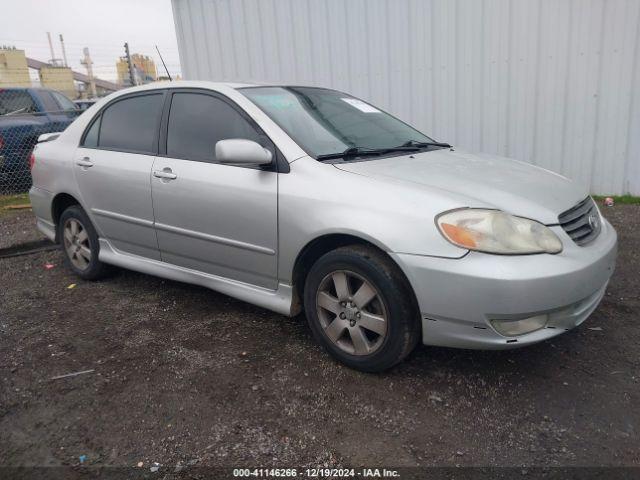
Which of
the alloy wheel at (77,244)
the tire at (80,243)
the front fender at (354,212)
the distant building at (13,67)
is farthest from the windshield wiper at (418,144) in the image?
the distant building at (13,67)

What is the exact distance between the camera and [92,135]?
4.30 meters

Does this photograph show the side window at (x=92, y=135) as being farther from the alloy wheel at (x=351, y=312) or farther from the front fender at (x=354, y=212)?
the alloy wheel at (x=351, y=312)

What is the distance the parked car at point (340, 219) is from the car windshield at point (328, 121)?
1cm

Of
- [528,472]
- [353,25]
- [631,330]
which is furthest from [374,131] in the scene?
[353,25]

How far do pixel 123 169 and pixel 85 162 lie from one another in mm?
522

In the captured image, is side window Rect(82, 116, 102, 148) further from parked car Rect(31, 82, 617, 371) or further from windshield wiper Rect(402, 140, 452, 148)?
windshield wiper Rect(402, 140, 452, 148)

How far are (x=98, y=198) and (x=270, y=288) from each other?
1.76 m

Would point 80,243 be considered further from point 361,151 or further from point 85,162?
point 361,151

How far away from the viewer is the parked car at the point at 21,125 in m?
8.54

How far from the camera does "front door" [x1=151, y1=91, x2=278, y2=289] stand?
10.2ft

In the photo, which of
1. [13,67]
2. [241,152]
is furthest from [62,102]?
[13,67]


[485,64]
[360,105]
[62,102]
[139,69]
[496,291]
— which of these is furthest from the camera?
[139,69]

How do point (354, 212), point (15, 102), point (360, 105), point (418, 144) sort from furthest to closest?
point (15, 102), point (360, 105), point (418, 144), point (354, 212)

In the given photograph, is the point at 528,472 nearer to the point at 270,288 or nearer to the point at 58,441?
the point at 270,288
